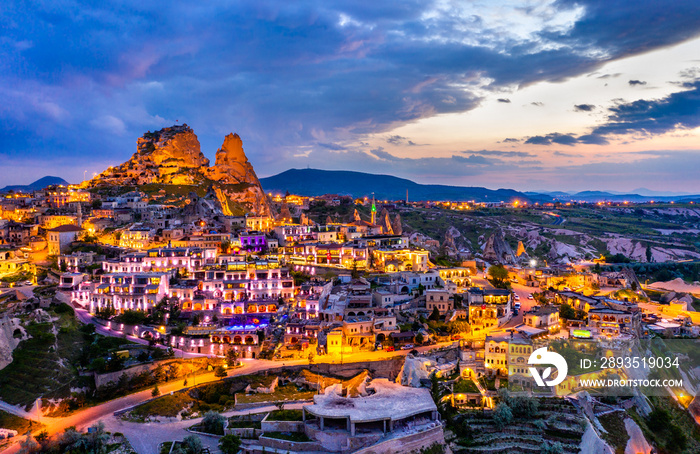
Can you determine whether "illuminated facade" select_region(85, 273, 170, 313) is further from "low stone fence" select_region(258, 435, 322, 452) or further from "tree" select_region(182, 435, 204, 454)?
"low stone fence" select_region(258, 435, 322, 452)

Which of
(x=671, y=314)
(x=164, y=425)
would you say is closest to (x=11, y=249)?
(x=164, y=425)

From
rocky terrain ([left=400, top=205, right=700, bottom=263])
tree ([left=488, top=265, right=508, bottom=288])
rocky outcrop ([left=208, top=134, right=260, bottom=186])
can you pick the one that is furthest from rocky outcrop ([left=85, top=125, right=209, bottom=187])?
tree ([left=488, top=265, right=508, bottom=288])

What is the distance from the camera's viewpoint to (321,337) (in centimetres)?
3122

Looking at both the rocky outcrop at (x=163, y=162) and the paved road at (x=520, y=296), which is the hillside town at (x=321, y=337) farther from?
the rocky outcrop at (x=163, y=162)

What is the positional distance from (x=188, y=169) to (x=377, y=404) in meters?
67.5

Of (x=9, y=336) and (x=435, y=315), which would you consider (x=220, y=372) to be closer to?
(x=9, y=336)

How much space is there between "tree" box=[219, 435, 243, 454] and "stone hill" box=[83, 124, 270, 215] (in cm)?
4980

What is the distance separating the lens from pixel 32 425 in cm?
2266

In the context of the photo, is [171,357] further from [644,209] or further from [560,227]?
[644,209]

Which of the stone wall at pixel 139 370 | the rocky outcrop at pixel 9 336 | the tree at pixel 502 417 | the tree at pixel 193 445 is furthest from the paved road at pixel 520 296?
the rocky outcrop at pixel 9 336

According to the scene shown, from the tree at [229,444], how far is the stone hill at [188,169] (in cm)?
4980

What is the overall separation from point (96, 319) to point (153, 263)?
24.7 ft

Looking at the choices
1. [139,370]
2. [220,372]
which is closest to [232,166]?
[139,370]

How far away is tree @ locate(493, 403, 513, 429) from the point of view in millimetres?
24000
